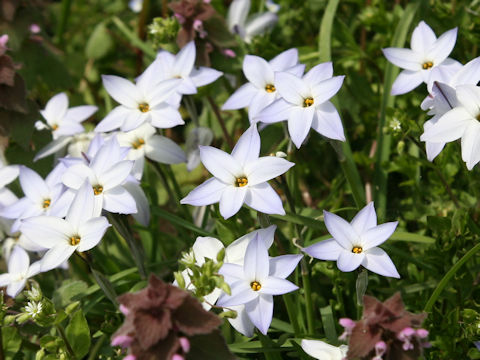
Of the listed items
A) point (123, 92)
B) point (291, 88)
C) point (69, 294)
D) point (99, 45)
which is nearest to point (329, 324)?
point (291, 88)

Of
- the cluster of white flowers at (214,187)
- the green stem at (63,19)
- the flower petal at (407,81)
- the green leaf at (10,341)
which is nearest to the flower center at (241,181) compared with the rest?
the cluster of white flowers at (214,187)

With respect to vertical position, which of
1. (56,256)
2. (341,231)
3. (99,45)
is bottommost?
(99,45)

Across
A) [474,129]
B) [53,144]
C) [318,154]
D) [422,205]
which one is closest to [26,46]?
[53,144]

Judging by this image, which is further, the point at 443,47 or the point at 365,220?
the point at 443,47

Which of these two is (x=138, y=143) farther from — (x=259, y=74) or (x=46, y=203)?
(x=259, y=74)

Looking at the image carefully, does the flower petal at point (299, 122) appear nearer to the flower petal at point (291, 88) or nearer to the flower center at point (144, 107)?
the flower petal at point (291, 88)

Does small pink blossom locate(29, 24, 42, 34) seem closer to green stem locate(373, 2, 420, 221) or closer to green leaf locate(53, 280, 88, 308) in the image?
green leaf locate(53, 280, 88, 308)
